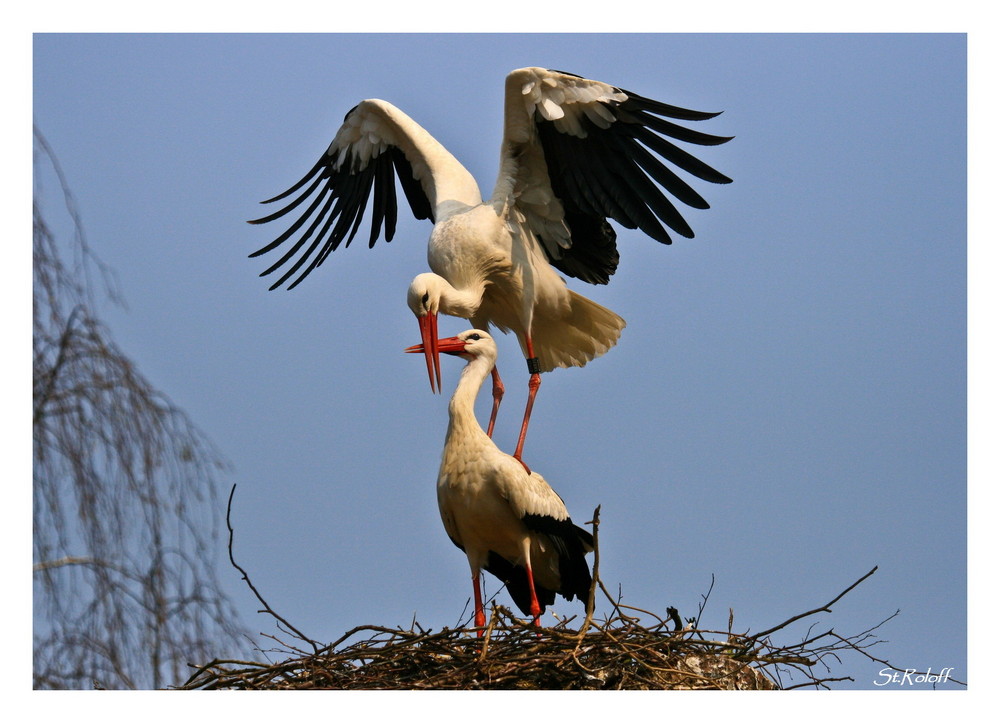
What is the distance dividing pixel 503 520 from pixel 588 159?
1766 millimetres

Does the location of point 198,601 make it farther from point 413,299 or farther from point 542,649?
point 413,299

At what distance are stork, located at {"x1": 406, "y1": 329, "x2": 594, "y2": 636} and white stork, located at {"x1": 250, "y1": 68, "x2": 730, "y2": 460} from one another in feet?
1.57

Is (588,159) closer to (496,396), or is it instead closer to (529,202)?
(529,202)

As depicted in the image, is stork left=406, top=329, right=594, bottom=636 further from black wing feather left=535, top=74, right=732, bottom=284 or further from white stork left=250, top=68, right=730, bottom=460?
black wing feather left=535, top=74, right=732, bottom=284

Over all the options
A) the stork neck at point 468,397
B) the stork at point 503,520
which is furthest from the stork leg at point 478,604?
the stork neck at point 468,397

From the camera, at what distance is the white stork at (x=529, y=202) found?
500 cm

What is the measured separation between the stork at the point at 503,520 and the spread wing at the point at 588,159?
1097 mm

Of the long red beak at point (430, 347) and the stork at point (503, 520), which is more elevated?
the long red beak at point (430, 347)

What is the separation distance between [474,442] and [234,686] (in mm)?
1179

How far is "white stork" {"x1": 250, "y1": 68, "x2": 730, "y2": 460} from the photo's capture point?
5.00m

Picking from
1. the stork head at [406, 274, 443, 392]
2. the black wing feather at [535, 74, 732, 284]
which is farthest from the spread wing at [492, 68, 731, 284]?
the stork head at [406, 274, 443, 392]

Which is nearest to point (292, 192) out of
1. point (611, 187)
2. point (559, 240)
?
point (559, 240)

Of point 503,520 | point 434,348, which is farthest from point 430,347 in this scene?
point 503,520

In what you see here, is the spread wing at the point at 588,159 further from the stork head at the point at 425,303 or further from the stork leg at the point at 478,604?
the stork leg at the point at 478,604
